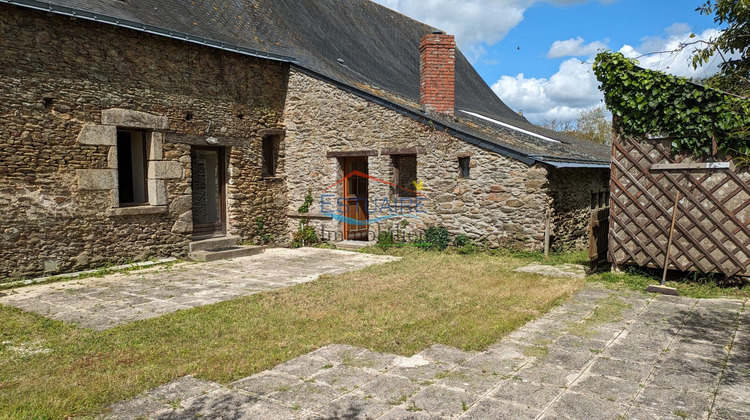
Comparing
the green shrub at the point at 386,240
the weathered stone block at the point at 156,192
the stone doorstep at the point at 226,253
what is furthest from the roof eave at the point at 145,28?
the green shrub at the point at 386,240

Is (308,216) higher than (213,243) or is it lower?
higher

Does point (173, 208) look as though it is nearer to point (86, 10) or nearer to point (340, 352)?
point (86, 10)

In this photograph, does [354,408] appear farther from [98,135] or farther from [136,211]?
[98,135]

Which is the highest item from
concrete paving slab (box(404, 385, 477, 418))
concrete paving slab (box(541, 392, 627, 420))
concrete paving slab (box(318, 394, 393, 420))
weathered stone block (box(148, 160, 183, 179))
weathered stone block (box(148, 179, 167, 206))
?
weathered stone block (box(148, 160, 183, 179))

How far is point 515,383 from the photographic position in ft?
12.3

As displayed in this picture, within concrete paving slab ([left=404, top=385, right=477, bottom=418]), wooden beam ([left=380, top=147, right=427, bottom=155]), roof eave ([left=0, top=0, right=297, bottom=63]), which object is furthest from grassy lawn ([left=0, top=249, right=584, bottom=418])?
roof eave ([left=0, top=0, right=297, bottom=63])

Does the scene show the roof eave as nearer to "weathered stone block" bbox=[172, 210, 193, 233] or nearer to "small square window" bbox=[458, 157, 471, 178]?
"weathered stone block" bbox=[172, 210, 193, 233]

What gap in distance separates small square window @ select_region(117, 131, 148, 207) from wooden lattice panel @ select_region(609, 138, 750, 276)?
7865mm

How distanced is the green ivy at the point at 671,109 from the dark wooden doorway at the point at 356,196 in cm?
558

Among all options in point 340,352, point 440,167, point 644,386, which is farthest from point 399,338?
point 440,167

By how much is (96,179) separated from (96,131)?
784 millimetres

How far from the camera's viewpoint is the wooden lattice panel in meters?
6.46

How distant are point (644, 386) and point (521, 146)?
6.97 meters

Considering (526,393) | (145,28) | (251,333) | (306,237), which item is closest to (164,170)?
(145,28)
